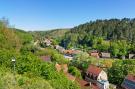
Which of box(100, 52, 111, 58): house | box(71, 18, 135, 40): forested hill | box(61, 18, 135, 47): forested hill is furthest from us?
box(71, 18, 135, 40): forested hill

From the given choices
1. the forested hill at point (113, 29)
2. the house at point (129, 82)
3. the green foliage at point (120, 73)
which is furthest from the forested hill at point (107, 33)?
the house at point (129, 82)

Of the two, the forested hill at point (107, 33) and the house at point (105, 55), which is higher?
the forested hill at point (107, 33)

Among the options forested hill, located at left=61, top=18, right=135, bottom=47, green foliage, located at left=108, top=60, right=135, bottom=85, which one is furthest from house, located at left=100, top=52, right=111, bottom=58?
green foliage, located at left=108, top=60, right=135, bottom=85

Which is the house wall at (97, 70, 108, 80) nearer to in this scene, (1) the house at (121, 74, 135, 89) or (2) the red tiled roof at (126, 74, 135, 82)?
(1) the house at (121, 74, 135, 89)

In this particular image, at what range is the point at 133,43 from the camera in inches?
3792

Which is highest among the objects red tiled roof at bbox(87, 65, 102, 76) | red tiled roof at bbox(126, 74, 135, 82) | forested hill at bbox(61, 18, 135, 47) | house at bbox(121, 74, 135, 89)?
forested hill at bbox(61, 18, 135, 47)

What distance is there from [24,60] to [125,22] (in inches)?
4076

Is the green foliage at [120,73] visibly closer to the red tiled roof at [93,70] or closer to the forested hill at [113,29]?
the red tiled roof at [93,70]

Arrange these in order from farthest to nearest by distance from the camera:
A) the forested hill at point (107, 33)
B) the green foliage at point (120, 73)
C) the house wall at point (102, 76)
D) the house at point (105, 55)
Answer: the forested hill at point (107, 33)
the house at point (105, 55)
the green foliage at point (120, 73)
the house wall at point (102, 76)

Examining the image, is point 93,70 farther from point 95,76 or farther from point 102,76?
point 102,76

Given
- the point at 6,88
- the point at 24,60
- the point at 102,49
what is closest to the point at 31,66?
the point at 24,60

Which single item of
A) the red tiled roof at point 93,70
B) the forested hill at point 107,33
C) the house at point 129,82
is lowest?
the house at point 129,82

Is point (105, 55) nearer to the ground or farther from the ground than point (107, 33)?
nearer to the ground

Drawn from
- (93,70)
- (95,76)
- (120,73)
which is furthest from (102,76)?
(120,73)
